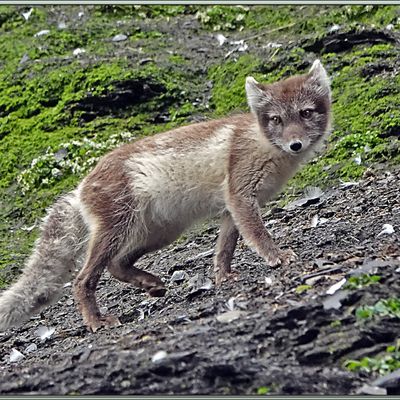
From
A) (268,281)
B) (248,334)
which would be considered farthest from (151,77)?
(248,334)

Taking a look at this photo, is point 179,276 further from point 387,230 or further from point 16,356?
point 387,230

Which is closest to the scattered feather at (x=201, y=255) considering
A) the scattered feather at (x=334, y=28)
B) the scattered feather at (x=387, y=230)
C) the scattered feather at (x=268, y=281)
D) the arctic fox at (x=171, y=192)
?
the arctic fox at (x=171, y=192)

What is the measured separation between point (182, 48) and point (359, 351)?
9.82 m

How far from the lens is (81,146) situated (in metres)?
12.0

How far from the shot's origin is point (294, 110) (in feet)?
26.8

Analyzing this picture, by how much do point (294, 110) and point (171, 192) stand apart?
1.35 meters

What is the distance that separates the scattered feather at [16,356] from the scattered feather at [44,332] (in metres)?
0.35

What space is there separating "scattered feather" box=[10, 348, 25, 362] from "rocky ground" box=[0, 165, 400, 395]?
0.19 ft

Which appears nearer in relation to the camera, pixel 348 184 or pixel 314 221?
pixel 314 221

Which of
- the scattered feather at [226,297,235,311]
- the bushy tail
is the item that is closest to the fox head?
the bushy tail

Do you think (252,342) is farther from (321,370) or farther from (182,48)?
(182,48)

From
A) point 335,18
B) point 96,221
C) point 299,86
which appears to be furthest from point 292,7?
point 96,221

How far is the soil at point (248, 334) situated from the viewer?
16.5 feet

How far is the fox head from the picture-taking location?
8.09m
